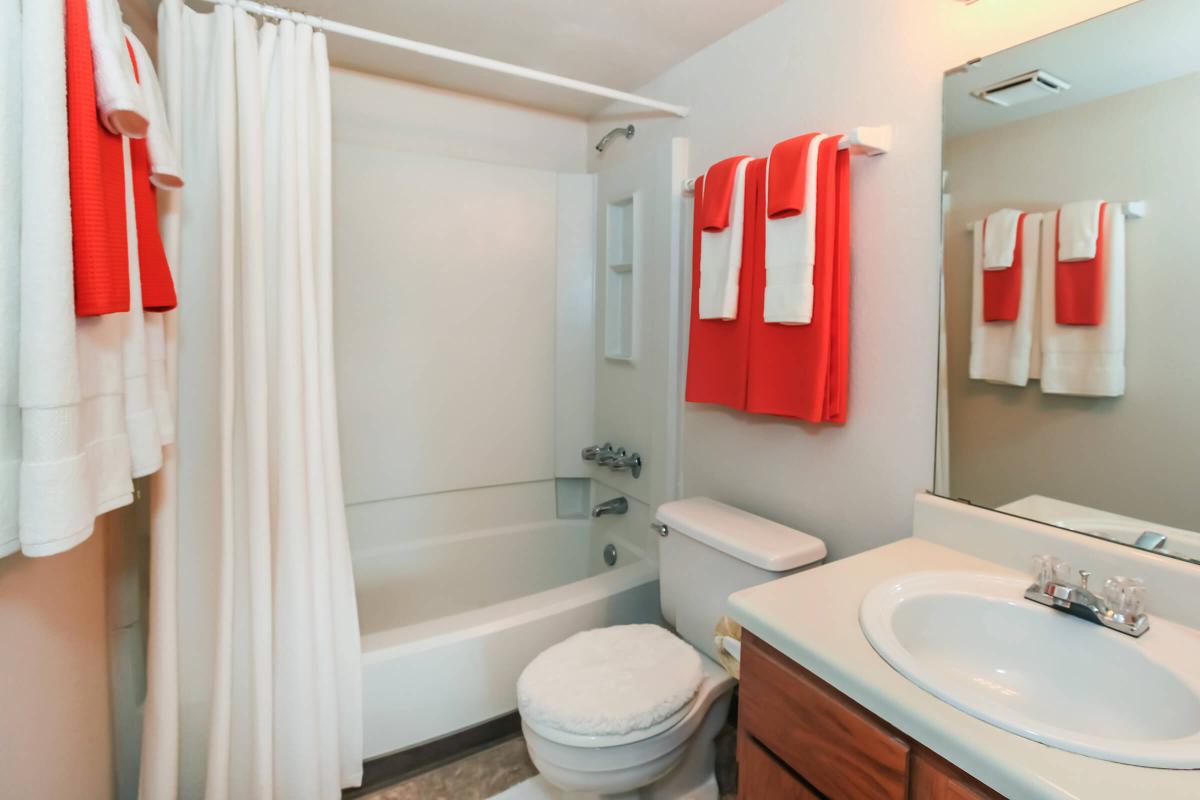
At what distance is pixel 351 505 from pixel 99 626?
3.20ft

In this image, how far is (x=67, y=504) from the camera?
0.77m

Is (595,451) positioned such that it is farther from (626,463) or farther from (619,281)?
(619,281)

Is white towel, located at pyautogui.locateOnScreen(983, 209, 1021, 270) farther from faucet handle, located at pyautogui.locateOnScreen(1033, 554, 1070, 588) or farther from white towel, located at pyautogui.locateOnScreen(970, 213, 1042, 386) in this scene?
faucet handle, located at pyautogui.locateOnScreen(1033, 554, 1070, 588)

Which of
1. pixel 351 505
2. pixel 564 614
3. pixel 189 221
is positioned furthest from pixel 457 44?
pixel 564 614

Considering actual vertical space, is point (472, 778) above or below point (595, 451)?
below

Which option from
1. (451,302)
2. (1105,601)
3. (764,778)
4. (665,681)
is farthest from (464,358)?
(1105,601)

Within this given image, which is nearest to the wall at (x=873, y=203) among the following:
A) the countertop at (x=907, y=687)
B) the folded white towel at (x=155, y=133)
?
A: the countertop at (x=907, y=687)

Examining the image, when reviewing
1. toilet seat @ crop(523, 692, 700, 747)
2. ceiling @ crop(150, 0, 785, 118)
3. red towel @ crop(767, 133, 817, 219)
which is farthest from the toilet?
ceiling @ crop(150, 0, 785, 118)

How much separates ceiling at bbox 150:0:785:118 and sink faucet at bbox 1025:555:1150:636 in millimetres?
1590

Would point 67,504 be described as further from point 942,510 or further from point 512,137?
point 512,137

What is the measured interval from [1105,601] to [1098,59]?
0.93 m

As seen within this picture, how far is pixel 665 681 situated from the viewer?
1.33 meters

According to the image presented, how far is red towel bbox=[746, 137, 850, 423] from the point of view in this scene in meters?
1.36

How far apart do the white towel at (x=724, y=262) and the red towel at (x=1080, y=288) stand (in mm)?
717
